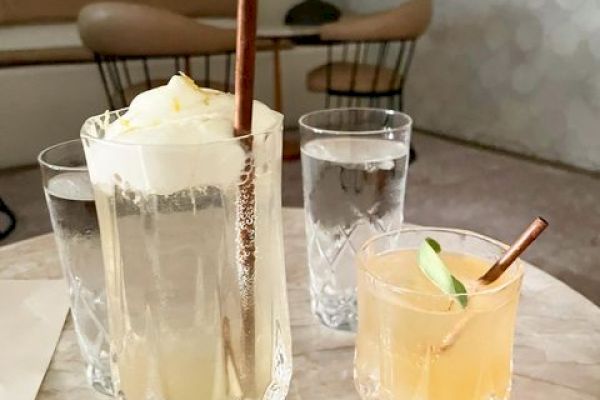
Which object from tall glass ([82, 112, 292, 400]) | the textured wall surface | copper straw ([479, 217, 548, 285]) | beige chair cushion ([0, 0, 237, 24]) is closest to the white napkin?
tall glass ([82, 112, 292, 400])

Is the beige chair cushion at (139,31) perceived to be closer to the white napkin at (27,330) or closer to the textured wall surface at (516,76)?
the textured wall surface at (516,76)

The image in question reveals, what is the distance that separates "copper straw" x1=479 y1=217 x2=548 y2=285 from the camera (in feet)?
1.54

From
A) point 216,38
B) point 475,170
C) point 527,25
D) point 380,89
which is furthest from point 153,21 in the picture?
point 527,25

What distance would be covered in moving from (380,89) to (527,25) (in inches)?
26.6

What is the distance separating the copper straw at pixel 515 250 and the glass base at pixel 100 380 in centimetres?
28

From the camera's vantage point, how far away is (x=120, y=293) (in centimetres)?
48

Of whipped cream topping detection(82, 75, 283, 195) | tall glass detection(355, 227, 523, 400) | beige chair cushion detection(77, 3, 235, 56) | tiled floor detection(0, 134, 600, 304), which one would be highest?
whipped cream topping detection(82, 75, 283, 195)

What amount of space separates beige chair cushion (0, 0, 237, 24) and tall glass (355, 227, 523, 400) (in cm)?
290

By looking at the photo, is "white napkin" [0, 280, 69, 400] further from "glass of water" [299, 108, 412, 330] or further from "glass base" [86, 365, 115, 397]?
"glass of water" [299, 108, 412, 330]

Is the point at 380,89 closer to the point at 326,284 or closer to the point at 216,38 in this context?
the point at 216,38

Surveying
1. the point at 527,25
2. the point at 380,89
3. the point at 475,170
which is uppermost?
the point at 527,25

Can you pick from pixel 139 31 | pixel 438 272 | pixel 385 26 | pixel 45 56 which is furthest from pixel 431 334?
pixel 45 56

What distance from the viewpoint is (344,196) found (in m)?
0.64

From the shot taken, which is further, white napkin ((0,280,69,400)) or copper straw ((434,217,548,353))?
white napkin ((0,280,69,400))
